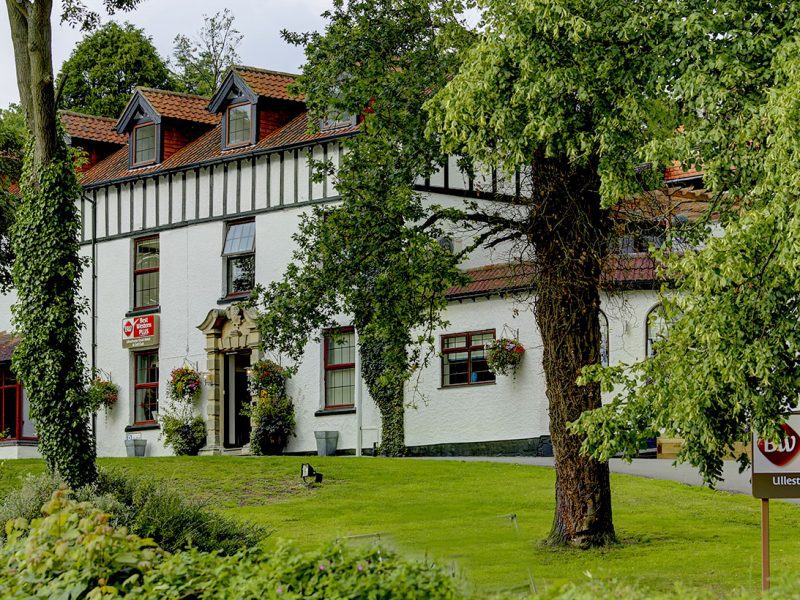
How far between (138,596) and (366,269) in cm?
1173

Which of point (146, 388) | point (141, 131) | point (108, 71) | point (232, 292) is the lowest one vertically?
point (146, 388)

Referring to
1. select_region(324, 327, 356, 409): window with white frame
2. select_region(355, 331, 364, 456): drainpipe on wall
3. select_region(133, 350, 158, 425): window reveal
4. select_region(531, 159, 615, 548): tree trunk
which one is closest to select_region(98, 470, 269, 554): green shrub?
select_region(531, 159, 615, 548): tree trunk

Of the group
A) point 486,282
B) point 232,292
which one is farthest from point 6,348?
point 486,282

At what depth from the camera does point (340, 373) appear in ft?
106

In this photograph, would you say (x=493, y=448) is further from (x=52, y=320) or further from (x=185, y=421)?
(x=52, y=320)

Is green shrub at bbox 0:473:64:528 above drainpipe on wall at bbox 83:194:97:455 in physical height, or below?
below

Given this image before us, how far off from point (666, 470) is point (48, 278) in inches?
475

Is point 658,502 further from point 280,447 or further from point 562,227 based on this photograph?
point 280,447

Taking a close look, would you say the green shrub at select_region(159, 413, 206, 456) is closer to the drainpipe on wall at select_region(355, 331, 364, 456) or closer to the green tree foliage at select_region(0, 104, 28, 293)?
the drainpipe on wall at select_region(355, 331, 364, 456)

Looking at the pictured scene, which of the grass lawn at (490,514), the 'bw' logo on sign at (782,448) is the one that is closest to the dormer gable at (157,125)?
the grass lawn at (490,514)

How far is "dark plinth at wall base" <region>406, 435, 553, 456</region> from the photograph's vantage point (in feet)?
95.1

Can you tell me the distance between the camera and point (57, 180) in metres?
20.0

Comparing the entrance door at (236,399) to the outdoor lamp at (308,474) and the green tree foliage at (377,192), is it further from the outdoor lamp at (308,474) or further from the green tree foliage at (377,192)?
the green tree foliage at (377,192)

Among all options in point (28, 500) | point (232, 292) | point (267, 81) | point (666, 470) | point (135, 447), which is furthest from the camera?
point (267, 81)
